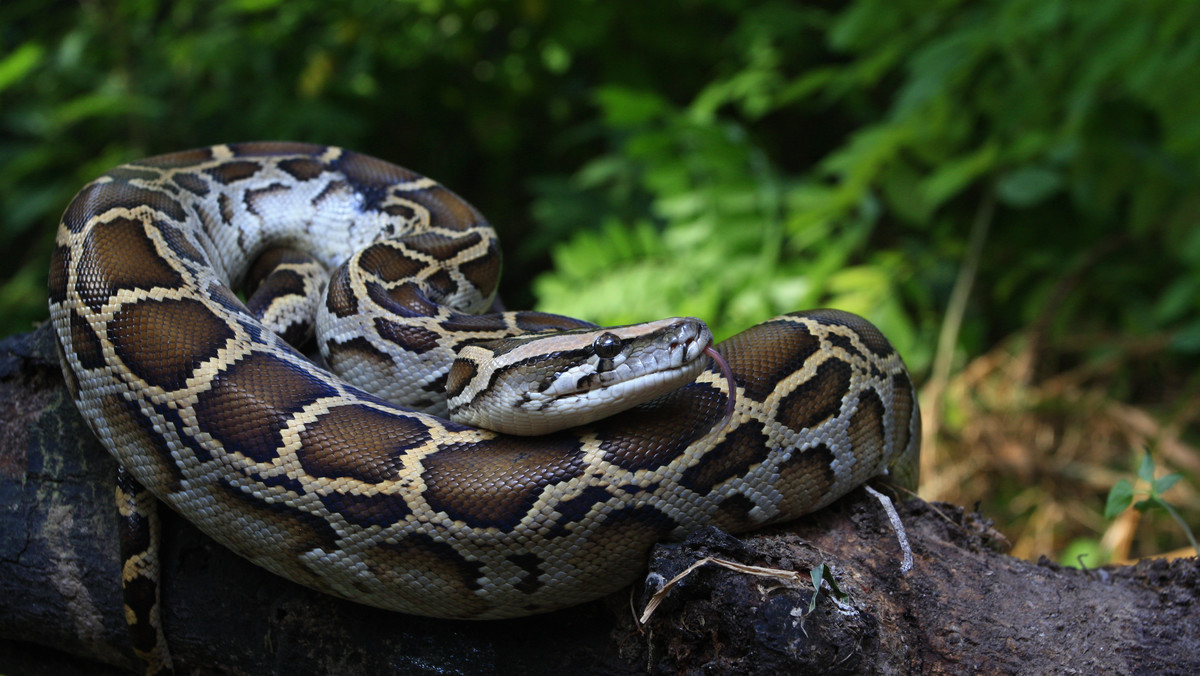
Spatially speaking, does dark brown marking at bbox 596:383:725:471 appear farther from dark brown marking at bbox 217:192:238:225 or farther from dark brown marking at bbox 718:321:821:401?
dark brown marking at bbox 217:192:238:225

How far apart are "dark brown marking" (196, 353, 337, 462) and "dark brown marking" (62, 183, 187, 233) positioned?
1059 mm

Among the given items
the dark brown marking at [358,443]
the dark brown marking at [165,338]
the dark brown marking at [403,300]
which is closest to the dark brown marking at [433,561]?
the dark brown marking at [358,443]

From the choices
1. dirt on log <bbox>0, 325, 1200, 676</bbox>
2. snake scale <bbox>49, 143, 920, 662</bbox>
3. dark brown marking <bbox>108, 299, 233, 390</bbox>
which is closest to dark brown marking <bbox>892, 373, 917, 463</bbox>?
snake scale <bbox>49, 143, 920, 662</bbox>

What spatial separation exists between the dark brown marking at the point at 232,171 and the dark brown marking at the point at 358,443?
1.87m

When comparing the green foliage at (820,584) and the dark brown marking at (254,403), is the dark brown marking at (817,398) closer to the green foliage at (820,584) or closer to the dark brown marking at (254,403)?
the green foliage at (820,584)

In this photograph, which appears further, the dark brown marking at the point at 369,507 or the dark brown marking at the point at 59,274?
the dark brown marking at the point at 59,274

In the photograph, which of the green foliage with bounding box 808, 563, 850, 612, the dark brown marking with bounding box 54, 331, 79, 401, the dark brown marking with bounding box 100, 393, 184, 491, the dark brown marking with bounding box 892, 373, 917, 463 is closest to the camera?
the green foliage with bounding box 808, 563, 850, 612

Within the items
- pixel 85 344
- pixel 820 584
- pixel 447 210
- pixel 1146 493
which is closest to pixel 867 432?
pixel 820 584

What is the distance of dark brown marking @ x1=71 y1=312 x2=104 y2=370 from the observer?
2.76m

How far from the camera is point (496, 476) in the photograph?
247 centimetres

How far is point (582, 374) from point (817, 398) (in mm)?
830

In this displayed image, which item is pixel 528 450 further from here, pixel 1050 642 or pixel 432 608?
pixel 1050 642

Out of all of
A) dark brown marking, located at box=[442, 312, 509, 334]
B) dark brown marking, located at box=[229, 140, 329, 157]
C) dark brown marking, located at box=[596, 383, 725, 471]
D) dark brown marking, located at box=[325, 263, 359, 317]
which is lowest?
dark brown marking, located at box=[596, 383, 725, 471]

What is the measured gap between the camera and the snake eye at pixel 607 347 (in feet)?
8.29
